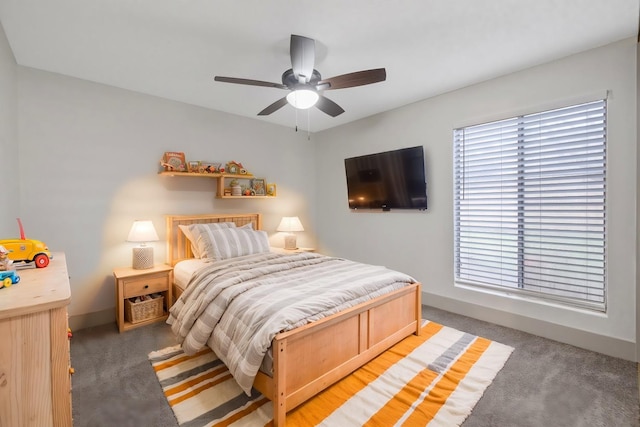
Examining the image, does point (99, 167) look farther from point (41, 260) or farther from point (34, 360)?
point (34, 360)

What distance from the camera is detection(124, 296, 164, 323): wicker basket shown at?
9.81ft

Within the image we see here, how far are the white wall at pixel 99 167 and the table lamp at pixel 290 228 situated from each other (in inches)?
36.7

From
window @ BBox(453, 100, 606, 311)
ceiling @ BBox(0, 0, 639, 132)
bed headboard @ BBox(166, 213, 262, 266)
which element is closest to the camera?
ceiling @ BBox(0, 0, 639, 132)

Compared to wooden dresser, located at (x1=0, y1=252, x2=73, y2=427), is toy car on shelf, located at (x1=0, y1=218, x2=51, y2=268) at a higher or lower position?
higher

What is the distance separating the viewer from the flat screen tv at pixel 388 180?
3678mm

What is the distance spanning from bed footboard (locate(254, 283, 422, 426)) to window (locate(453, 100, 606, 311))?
1.18m

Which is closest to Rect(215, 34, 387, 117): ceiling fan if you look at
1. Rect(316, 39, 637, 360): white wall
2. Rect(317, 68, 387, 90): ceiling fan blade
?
Rect(317, 68, 387, 90): ceiling fan blade

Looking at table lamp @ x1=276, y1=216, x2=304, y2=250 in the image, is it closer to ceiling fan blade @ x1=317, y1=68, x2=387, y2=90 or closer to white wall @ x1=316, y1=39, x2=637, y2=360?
white wall @ x1=316, y1=39, x2=637, y2=360

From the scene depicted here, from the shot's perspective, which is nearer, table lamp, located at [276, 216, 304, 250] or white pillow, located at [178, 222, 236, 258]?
white pillow, located at [178, 222, 236, 258]

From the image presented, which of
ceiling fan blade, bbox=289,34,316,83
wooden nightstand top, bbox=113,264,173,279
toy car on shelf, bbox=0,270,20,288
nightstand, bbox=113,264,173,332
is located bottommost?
nightstand, bbox=113,264,173,332

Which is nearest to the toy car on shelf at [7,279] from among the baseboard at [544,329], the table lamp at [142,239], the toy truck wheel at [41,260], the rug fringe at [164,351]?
the toy truck wheel at [41,260]

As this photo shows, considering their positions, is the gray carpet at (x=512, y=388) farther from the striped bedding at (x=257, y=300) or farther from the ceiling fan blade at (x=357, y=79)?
the ceiling fan blade at (x=357, y=79)

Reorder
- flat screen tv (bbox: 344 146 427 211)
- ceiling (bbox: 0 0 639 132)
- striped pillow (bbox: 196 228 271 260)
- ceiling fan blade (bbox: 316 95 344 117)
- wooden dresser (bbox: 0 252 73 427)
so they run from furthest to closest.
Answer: flat screen tv (bbox: 344 146 427 211) → striped pillow (bbox: 196 228 271 260) → ceiling fan blade (bbox: 316 95 344 117) → ceiling (bbox: 0 0 639 132) → wooden dresser (bbox: 0 252 73 427)

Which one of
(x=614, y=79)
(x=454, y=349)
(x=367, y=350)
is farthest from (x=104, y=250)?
(x=614, y=79)
